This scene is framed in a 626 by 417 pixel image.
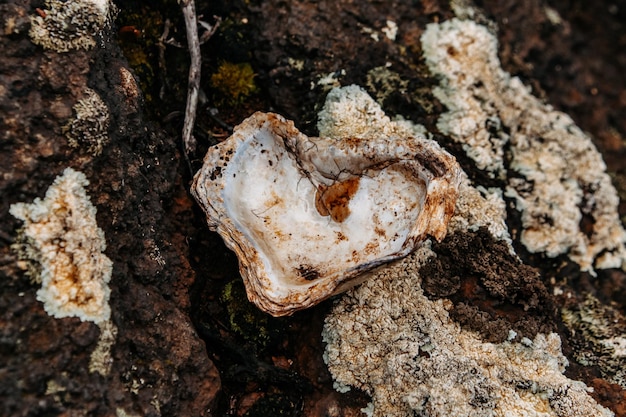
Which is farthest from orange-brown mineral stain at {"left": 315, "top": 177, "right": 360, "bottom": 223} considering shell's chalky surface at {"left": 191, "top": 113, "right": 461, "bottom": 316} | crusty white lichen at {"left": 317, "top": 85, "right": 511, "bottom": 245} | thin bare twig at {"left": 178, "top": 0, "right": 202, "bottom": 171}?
thin bare twig at {"left": 178, "top": 0, "right": 202, "bottom": 171}

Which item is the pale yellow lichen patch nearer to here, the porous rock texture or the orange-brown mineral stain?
the porous rock texture

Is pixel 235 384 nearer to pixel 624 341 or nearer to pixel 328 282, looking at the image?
pixel 328 282

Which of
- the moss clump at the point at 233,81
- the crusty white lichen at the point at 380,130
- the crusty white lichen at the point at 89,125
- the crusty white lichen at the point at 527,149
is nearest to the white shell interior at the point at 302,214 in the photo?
the crusty white lichen at the point at 380,130

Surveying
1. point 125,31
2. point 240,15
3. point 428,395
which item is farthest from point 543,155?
point 125,31

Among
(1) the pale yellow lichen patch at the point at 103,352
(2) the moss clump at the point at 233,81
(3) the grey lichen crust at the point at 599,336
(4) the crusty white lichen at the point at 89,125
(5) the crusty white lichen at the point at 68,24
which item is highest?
(5) the crusty white lichen at the point at 68,24

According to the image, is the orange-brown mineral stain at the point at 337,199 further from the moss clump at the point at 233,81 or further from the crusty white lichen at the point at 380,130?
the moss clump at the point at 233,81

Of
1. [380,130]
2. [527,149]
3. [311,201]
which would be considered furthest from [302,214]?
[527,149]
